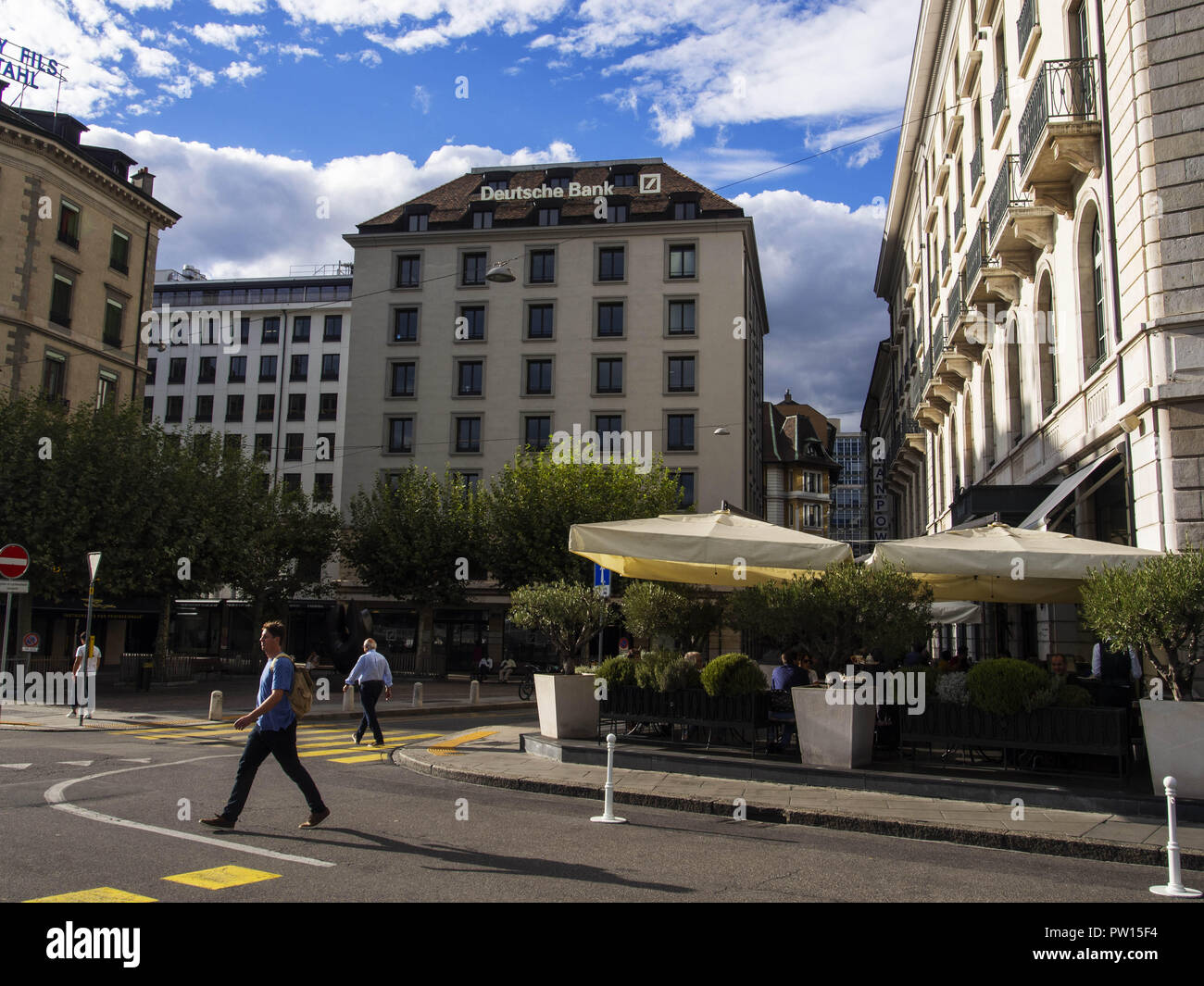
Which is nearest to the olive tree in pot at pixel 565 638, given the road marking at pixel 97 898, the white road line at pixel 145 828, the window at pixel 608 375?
the white road line at pixel 145 828

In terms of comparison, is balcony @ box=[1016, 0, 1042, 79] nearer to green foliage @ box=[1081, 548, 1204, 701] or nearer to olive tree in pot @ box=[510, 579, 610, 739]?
green foliage @ box=[1081, 548, 1204, 701]

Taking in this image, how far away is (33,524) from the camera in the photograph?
2620cm

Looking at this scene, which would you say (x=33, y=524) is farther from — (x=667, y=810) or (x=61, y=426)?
(x=667, y=810)

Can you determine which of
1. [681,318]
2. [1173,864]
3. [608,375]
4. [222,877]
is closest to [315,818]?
[222,877]

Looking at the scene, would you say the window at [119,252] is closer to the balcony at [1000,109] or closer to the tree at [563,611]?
the tree at [563,611]

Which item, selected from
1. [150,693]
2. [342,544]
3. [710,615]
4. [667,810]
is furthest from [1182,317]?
[342,544]

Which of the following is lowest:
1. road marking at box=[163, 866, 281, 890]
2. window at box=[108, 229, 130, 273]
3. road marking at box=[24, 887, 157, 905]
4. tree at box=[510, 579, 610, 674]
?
road marking at box=[163, 866, 281, 890]

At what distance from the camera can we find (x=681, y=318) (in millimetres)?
46000

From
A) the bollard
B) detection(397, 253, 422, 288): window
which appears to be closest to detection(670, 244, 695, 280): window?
detection(397, 253, 422, 288): window

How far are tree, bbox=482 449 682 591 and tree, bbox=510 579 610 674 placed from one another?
20372 millimetres

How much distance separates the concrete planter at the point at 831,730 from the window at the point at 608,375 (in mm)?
35790

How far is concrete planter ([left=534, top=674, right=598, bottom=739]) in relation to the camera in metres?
12.8

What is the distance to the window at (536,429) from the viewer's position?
150 feet

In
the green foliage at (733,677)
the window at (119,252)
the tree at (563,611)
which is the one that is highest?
the window at (119,252)
